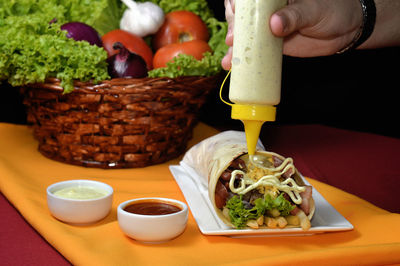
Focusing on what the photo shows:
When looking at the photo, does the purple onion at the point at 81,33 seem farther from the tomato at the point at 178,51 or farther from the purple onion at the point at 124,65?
the tomato at the point at 178,51

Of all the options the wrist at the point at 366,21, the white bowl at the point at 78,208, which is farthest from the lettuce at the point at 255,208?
the wrist at the point at 366,21

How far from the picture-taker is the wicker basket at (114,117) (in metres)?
2.14

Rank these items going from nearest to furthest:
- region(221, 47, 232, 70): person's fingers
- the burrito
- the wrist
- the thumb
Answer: the thumb → the burrito → the wrist → region(221, 47, 232, 70): person's fingers

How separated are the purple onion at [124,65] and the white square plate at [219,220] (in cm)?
54

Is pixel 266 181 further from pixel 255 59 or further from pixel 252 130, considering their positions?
pixel 255 59

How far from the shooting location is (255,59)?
1.36 metres

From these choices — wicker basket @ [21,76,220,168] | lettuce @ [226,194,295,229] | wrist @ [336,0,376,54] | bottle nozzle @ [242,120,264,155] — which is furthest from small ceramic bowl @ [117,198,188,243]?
wrist @ [336,0,376,54]

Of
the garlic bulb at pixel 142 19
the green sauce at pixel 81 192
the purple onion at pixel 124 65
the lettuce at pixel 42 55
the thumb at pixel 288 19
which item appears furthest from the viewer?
the garlic bulb at pixel 142 19

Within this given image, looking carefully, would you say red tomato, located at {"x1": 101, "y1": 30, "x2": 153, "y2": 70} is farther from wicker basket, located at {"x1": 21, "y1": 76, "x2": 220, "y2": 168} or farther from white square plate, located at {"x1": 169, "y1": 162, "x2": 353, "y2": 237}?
white square plate, located at {"x1": 169, "y1": 162, "x2": 353, "y2": 237}

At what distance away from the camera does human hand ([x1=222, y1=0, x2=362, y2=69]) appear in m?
1.37

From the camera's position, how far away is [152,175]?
7.37 feet

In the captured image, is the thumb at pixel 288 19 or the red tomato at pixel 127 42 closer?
the thumb at pixel 288 19

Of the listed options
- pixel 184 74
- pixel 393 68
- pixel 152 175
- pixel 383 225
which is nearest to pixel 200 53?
pixel 184 74

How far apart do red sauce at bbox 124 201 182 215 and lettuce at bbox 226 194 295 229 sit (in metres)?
0.19
